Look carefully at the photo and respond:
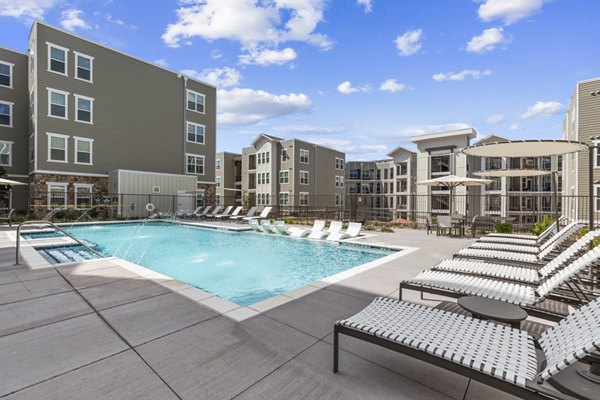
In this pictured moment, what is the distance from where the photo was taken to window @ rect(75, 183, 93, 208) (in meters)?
20.1

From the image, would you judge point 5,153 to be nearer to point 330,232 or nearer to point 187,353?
point 330,232

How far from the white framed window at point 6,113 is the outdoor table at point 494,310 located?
29517 millimetres

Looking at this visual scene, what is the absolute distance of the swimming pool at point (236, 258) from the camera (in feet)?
22.2

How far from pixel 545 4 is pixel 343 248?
914 centimetres

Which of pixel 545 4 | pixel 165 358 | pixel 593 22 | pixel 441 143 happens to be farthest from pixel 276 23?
pixel 441 143

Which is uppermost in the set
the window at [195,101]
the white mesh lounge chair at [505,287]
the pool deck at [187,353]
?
the window at [195,101]

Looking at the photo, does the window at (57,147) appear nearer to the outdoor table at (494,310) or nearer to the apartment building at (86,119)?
the apartment building at (86,119)

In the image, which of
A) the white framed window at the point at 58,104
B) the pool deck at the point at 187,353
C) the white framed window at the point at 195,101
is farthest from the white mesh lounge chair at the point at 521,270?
the white framed window at the point at 195,101

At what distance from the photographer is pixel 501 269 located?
459 centimetres

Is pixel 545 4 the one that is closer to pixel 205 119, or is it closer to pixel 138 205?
pixel 138 205

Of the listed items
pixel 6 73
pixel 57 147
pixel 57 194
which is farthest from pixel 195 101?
pixel 57 194

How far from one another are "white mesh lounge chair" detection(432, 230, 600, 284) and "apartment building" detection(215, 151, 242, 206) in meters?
37.2

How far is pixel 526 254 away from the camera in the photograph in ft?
19.3

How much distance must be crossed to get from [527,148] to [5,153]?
2943 cm
